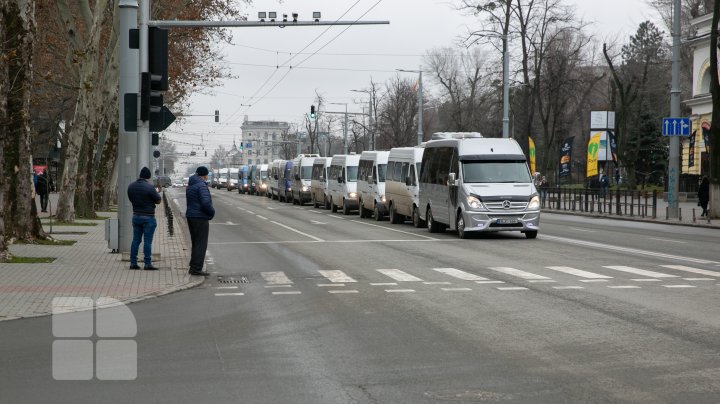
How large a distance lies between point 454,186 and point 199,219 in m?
11.2

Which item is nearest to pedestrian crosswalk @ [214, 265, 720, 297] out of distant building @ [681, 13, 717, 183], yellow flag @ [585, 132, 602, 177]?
yellow flag @ [585, 132, 602, 177]

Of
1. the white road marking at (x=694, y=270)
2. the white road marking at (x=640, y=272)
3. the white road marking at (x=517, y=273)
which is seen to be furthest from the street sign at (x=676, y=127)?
the white road marking at (x=517, y=273)

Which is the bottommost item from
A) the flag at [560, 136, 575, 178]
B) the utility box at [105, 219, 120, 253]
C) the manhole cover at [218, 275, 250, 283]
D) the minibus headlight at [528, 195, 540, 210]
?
the manhole cover at [218, 275, 250, 283]

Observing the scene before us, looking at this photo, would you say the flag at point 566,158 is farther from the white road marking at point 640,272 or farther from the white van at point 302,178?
the white road marking at point 640,272

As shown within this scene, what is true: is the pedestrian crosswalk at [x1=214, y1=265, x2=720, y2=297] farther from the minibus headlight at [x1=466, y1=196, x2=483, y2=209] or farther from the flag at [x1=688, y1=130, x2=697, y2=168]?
the flag at [x1=688, y1=130, x2=697, y2=168]

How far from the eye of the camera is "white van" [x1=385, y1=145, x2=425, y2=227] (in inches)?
1268

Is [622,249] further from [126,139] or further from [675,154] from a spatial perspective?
[675,154]

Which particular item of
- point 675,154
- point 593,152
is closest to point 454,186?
point 675,154

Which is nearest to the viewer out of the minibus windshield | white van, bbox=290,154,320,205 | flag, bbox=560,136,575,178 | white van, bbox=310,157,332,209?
the minibus windshield

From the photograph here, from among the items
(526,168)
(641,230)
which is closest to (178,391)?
(526,168)

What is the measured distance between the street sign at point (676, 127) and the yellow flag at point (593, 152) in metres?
14.0

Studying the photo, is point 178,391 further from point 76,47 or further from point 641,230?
point 76,47

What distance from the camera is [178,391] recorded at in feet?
24.3

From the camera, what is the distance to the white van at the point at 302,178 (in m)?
56.9
